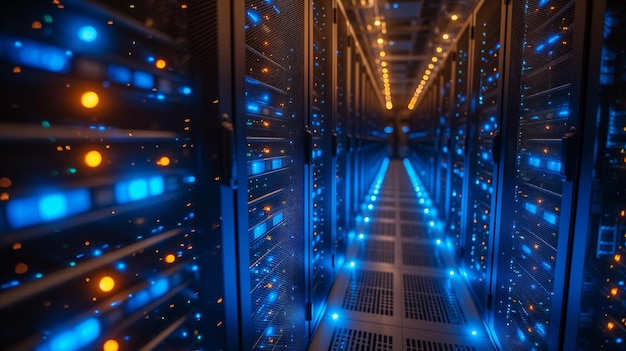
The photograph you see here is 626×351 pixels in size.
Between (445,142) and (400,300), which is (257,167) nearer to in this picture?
(400,300)

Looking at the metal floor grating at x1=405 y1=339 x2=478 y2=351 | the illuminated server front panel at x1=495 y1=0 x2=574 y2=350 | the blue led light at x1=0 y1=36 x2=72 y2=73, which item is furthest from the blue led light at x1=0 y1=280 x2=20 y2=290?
the metal floor grating at x1=405 y1=339 x2=478 y2=351

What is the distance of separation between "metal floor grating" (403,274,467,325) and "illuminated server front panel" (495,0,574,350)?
0.44m

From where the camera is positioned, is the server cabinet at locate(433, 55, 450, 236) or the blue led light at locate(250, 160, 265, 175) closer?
the blue led light at locate(250, 160, 265, 175)

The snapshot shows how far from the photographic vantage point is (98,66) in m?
0.66

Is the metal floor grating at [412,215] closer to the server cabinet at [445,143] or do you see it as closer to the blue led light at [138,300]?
the server cabinet at [445,143]

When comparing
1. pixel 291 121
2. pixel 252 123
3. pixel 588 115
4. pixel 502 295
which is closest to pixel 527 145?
pixel 588 115

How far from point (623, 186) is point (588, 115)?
272 millimetres

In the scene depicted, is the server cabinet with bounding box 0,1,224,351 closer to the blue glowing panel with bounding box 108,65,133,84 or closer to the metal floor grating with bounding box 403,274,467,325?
the blue glowing panel with bounding box 108,65,133,84

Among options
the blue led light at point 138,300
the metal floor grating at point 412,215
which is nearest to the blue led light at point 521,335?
the blue led light at point 138,300

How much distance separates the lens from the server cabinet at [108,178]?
52cm

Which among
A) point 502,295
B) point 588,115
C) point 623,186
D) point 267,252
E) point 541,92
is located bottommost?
point 502,295

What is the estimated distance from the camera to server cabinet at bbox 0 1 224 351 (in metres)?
0.52

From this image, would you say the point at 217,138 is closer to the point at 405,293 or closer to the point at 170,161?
the point at 170,161

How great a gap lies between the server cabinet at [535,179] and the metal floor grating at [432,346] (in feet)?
0.83
